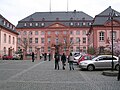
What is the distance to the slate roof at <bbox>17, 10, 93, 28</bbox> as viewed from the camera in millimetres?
96750

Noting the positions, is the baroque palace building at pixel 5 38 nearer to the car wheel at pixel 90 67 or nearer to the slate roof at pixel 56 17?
the slate roof at pixel 56 17

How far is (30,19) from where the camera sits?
98.4 meters

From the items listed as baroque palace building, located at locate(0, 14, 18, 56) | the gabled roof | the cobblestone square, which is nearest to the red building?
baroque palace building, located at locate(0, 14, 18, 56)

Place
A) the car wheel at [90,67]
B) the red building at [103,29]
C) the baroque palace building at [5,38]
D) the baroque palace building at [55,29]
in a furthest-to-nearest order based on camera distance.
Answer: the baroque palace building at [55,29] → the baroque palace building at [5,38] → the red building at [103,29] → the car wheel at [90,67]

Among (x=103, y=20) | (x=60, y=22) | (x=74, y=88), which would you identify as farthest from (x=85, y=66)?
(x=60, y=22)

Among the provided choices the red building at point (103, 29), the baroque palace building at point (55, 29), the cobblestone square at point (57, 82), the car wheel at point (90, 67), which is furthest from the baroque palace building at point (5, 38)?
the cobblestone square at point (57, 82)

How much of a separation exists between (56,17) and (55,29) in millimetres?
5782

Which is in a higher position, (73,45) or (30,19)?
(30,19)

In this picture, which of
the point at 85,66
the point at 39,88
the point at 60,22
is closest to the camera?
the point at 39,88

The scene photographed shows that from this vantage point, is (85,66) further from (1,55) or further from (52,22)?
(52,22)

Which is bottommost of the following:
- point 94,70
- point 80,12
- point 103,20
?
point 94,70

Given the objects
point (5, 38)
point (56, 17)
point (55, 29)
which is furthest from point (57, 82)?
point (56, 17)

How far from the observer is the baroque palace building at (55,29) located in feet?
315

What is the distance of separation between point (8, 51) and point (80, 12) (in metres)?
48.8
